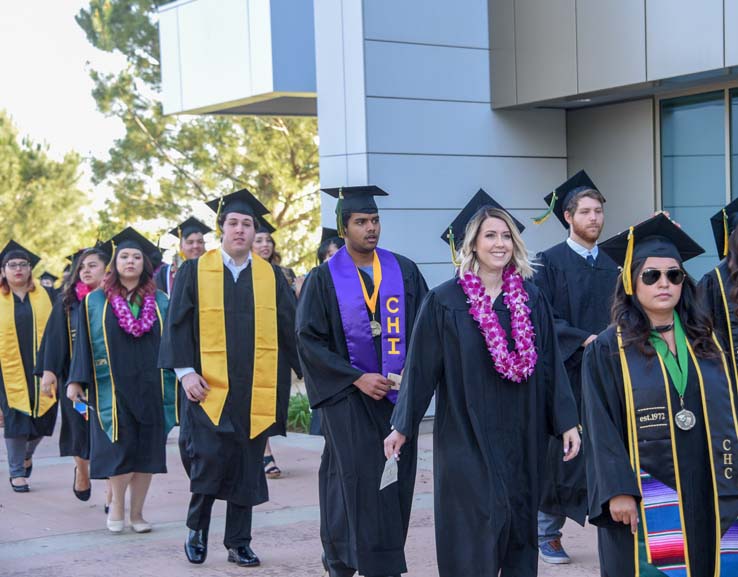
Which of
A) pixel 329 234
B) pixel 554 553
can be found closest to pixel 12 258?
pixel 329 234

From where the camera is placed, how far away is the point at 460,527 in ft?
16.8

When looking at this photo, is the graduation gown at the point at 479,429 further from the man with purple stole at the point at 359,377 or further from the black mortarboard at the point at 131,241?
the black mortarboard at the point at 131,241

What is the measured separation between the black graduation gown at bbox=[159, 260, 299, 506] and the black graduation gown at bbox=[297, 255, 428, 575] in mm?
983

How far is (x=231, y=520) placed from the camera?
7188 millimetres

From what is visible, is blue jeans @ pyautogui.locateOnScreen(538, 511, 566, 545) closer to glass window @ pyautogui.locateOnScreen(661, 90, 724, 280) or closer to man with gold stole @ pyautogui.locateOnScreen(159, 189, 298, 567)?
man with gold stole @ pyautogui.locateOnScreen(159, 189, 298, 567)

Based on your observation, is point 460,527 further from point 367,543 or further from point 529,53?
point 529,53

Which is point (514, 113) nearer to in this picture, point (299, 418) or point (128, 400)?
point (299, 418)

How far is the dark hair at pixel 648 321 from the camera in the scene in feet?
15.0

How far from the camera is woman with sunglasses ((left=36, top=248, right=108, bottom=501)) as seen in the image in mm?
9203

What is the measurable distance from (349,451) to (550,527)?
5.07 feet

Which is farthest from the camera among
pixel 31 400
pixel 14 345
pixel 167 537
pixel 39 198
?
pixel 39 198

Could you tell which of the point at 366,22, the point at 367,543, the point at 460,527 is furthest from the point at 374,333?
the point at 366,22

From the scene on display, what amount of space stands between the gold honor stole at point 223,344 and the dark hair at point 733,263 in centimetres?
281

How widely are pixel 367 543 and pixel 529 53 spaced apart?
7.35 metres
